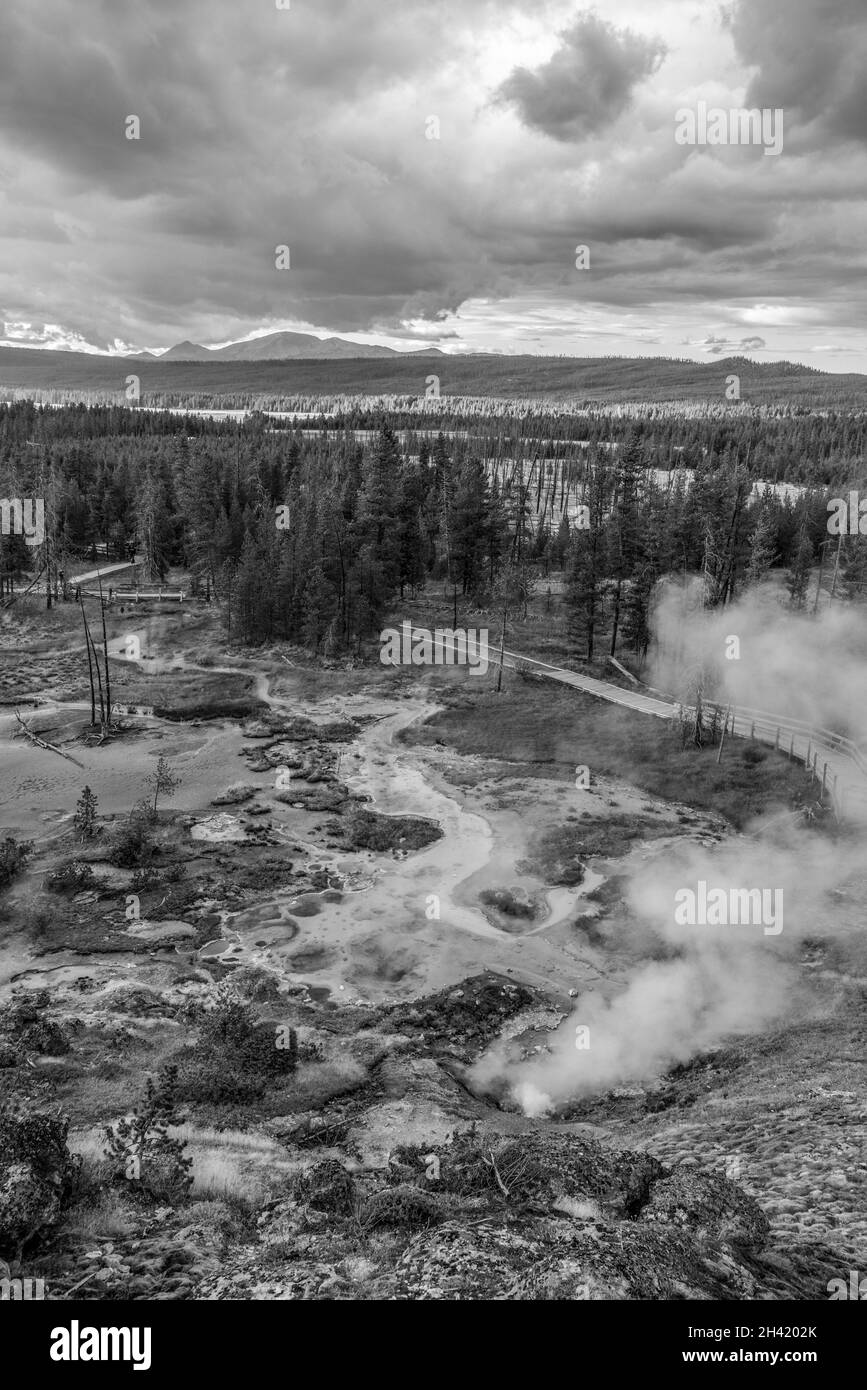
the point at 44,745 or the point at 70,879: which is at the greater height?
the point at 44,745

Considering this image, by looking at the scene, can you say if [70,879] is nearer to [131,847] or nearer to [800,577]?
[131,847]

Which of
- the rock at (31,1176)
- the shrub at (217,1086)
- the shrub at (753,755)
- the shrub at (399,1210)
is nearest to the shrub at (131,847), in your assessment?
the shrub at (217,1086)

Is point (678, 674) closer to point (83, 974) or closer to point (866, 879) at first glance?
point (866, 879)

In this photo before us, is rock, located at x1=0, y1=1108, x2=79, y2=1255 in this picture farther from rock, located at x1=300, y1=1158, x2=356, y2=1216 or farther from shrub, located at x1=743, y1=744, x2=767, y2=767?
shrub, located at x1=743, y1=744, x2=767, y2=767

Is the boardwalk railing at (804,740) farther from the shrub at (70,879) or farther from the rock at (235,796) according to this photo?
the shrub at (70,879)

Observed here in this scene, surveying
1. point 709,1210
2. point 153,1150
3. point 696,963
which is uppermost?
point 709,1210

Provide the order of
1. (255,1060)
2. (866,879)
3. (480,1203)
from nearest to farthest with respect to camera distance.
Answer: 1. (480,1203)
2. (255,1060)
3. (866,879)

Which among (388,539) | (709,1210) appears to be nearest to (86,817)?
(709,1210)

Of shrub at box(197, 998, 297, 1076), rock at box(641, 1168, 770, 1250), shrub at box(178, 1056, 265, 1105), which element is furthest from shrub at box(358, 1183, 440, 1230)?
shrub at box(197, 998, 297, 1076)

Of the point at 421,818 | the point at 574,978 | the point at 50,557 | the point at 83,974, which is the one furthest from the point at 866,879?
the point at 50,557

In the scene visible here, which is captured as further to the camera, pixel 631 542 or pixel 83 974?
pixel 631 542
